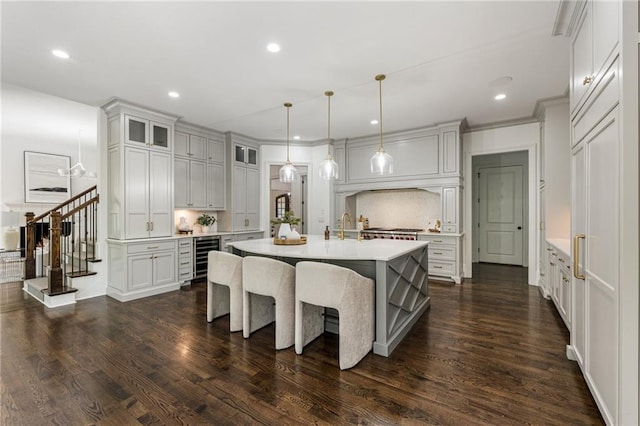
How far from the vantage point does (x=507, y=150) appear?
5195 mm

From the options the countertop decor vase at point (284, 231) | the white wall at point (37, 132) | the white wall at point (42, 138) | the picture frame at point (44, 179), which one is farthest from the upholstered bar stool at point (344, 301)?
the picture frame at point (44, 179)

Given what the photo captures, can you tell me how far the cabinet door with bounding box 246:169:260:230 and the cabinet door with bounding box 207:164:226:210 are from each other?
0.52 meters

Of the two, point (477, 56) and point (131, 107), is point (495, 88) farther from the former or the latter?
point (131, 107)

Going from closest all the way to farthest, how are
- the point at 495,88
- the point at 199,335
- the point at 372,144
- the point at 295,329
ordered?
1. the point at 295,329
2. the point at 199,335
3. the point at 495,88
4. the point at 372,144

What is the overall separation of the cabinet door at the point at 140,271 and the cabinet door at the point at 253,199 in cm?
208

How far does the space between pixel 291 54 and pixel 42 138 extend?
23.6ft

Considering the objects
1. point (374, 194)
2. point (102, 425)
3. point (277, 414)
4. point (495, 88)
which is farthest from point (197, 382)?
point (374, 194)

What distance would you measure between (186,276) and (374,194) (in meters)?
4.04

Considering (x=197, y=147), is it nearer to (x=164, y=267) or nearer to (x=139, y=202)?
(x=139, y=202)

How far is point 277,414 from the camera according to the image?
180 centimetres

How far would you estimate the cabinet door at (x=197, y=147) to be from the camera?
17.7ft

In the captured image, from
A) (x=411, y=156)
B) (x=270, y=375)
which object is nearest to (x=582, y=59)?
(x=270, y=375)

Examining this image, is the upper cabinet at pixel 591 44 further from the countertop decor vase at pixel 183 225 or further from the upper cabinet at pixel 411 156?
the countertop decor vase at pixel 183 225

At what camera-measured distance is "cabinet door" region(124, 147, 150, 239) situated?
14.1 ft
